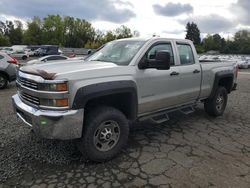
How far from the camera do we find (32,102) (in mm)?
3752

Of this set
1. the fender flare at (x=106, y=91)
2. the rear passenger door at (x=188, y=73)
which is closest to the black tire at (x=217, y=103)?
the rear passenger door at (x=188, y=73)

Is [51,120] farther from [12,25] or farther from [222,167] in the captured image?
[12,25]

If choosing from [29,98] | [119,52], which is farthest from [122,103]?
[29,98]

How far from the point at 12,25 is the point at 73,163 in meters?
97.8

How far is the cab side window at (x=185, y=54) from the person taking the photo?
5.35 m

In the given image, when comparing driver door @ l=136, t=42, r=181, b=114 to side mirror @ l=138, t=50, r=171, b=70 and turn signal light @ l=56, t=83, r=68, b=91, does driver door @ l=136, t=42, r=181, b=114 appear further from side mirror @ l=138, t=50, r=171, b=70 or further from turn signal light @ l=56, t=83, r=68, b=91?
turn signal light @ l=56, t=83, r=68, b=91

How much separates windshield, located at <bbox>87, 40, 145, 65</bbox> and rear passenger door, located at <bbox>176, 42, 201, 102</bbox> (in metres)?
1.06

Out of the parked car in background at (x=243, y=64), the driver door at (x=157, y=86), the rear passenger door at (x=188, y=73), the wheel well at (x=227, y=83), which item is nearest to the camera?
the driver door at (x=157, y=86)

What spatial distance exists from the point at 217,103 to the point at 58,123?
4467mm

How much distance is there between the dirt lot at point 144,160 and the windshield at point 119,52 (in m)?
1.52

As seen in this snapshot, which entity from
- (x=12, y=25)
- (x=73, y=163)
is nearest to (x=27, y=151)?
(x=73, y=163)

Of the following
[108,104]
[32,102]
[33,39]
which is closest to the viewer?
[32,102]

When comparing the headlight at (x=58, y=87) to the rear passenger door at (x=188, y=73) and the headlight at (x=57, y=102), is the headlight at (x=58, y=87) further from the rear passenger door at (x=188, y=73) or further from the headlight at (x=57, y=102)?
the rear passenger door at (x=188, y=73)

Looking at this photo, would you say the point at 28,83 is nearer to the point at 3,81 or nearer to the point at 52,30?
the point at 3,81
